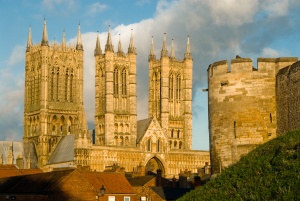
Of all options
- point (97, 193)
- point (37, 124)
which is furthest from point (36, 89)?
point (97, 193)

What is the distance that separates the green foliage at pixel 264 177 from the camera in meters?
14.6

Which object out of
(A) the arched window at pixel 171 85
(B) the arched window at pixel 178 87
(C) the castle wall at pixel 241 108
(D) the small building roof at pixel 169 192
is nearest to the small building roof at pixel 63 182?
(D) the small building roof at pixel 169 192

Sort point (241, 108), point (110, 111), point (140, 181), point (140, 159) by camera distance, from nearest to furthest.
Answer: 1. point (241, 108)
2. point (140, 181)
3. point (140, 159)
4. point (110, 111)

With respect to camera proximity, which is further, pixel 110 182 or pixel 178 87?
pixel 178 87

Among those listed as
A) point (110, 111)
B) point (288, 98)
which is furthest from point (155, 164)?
point (288, 98)

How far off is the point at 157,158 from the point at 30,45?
27016 millimetres

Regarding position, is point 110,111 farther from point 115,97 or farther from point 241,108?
point 241,108

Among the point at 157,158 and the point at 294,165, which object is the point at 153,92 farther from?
the point at 294,165

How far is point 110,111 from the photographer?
9956cm

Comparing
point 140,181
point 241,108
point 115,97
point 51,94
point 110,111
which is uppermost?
point 51,94

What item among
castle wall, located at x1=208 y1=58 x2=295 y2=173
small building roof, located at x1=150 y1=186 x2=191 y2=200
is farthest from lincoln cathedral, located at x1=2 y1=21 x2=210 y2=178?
castle wall, located at x1=208 y1=58 x2=295 y2=173

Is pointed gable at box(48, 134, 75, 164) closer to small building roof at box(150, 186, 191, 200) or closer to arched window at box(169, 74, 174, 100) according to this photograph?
arched window at box(169, 74, 174, 100)

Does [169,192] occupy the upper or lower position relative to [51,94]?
lower

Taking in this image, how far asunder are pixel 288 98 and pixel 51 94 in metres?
87.3
